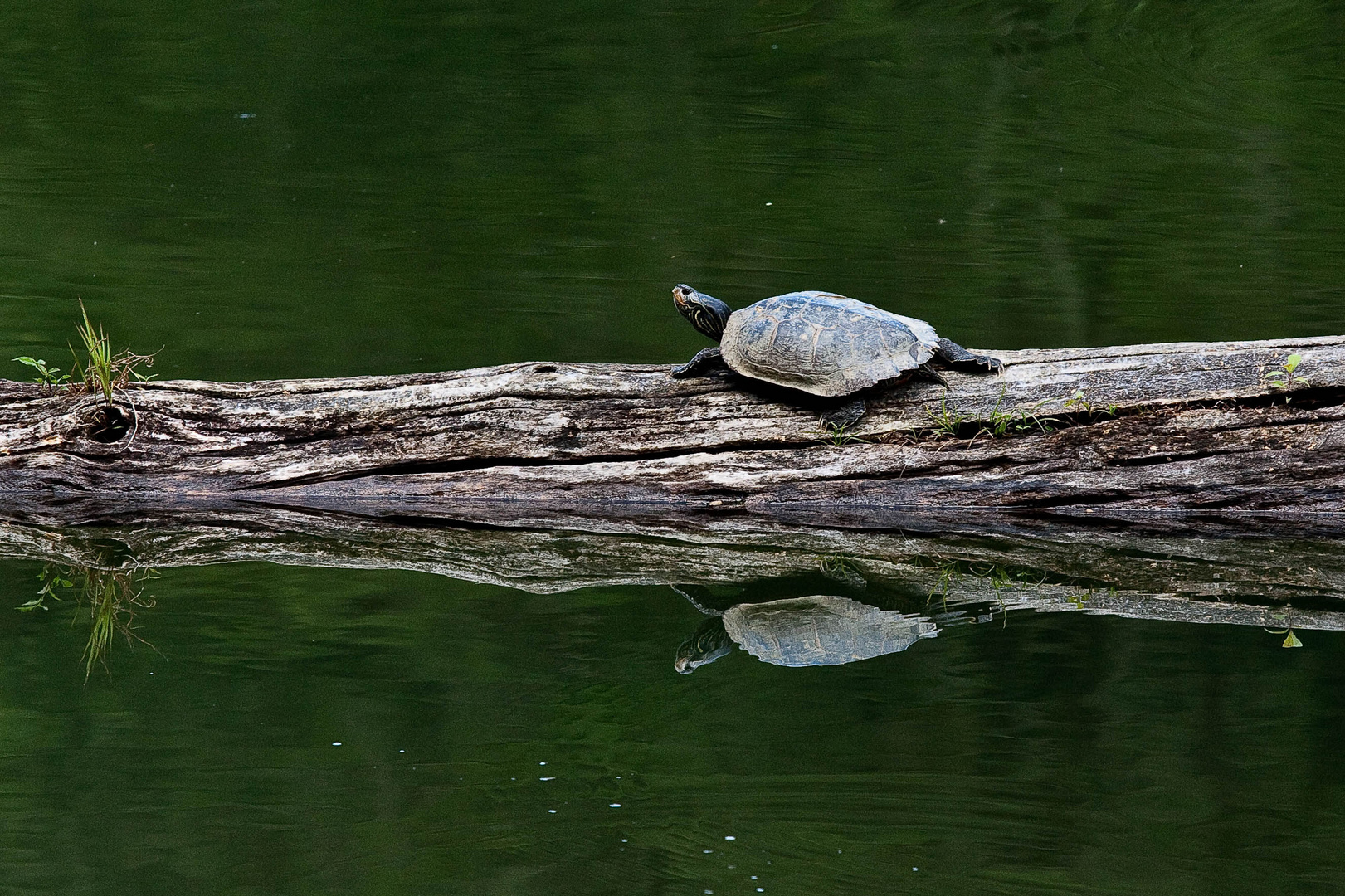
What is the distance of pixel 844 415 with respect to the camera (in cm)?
487

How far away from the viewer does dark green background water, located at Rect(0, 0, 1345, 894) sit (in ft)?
8.91

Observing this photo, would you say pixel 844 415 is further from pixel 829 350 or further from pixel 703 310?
pixel 703 310

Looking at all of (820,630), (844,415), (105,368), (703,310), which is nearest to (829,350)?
(844,415)

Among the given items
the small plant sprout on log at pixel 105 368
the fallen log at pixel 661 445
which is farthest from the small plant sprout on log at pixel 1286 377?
the small plant sprout on log at pixel 105 368

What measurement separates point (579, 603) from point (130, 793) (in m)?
1.51

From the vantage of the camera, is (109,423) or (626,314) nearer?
(109,423)

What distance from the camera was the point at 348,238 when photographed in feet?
30.5

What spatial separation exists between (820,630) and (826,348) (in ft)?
4.25

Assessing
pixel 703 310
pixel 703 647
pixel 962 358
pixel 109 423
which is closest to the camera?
pixel 703 647

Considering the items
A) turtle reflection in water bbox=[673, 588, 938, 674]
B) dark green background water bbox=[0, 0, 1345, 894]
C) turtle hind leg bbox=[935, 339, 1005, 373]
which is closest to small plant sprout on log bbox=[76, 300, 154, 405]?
dark green background water bbox=[0, 0, 1345, 894]

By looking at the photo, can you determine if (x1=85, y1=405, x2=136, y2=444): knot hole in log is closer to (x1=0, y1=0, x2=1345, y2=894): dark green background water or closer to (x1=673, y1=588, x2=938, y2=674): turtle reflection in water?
(x1=0, y1=0, x2=1345, y2=894): dark green background water

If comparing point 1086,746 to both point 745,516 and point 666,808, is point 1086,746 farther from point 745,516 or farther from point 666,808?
point 745,516

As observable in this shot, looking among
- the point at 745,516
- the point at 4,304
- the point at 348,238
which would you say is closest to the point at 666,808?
the point at 745,516

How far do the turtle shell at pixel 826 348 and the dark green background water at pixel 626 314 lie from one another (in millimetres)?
1074
